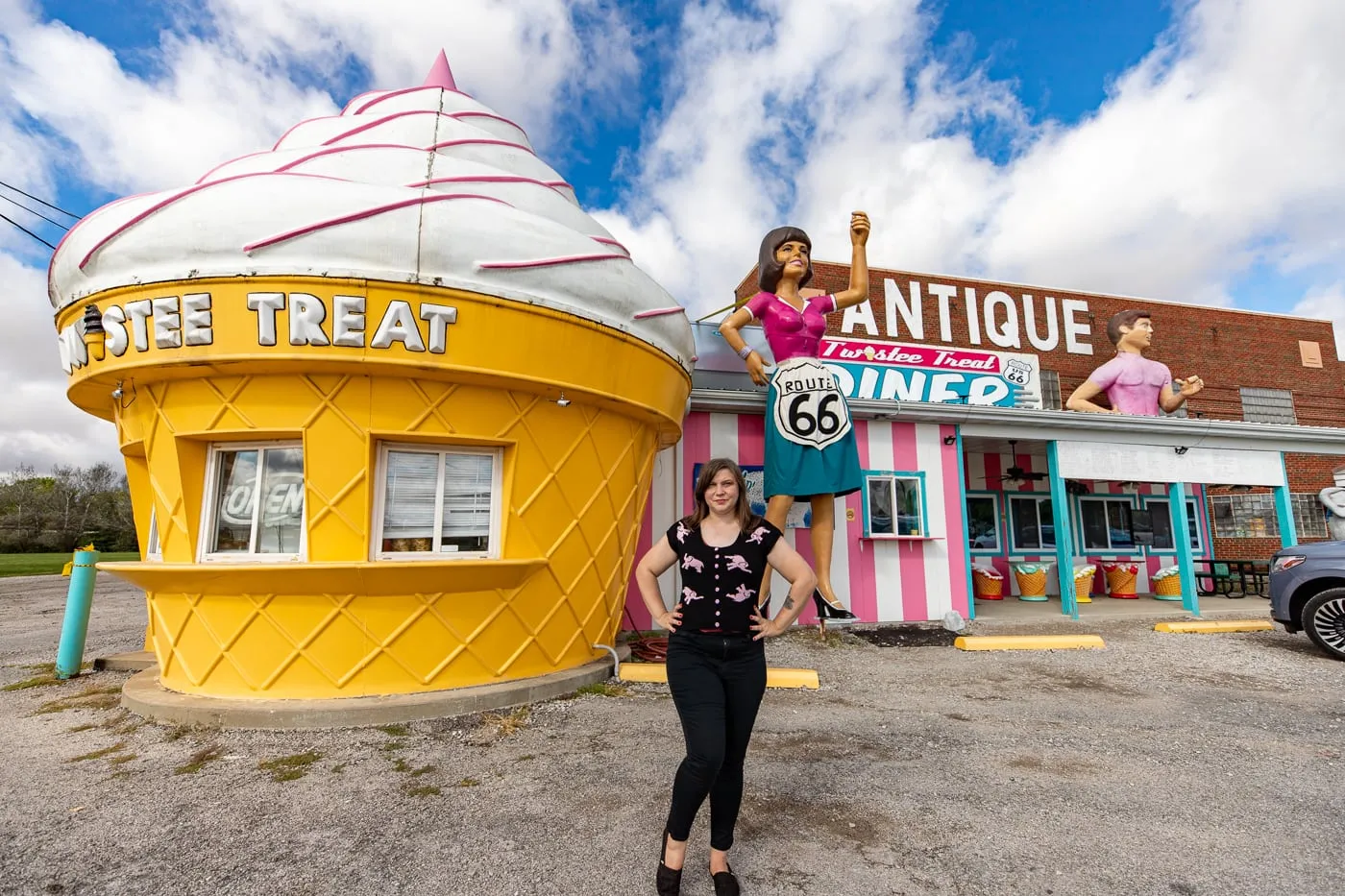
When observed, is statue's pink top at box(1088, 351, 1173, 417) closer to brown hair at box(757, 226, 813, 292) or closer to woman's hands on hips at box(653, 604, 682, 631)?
brown hair at box(757, 226, 813, 292)

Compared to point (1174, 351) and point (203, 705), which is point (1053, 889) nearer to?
point (203, 705)

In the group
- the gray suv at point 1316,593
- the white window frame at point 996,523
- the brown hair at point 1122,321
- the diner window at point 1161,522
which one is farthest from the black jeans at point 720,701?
the diner window at point 1161,522

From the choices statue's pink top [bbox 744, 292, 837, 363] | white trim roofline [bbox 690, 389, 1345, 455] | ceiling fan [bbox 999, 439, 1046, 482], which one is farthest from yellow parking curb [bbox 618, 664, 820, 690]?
ceiling fan [bbox 999, 439, 1046, 482]

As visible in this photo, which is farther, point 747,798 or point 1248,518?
point 1248,518

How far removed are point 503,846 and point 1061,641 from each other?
23.4 feet

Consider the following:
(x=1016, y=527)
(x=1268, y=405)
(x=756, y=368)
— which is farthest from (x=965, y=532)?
(x=1268, y=405)

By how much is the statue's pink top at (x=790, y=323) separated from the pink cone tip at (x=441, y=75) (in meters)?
4.19

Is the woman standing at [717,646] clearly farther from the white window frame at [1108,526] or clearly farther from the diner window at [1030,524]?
the white window frame at [1108,526]

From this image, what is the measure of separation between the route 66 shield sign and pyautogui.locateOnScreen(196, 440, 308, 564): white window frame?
14.6 feet

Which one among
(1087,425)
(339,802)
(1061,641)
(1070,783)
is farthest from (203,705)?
(1087,425)

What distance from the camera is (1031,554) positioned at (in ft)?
40.8

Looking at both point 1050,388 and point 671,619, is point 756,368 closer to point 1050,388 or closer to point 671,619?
point 671,619

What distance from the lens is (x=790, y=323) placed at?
6.96 m

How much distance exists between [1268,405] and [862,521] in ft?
60.9
